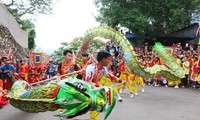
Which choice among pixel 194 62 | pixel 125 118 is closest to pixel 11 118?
pixel 125 118

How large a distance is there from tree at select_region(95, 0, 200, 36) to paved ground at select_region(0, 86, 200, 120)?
434 inches

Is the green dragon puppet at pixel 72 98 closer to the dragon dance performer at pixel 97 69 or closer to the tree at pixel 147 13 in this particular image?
the dragon dance performer at pixel 97 69

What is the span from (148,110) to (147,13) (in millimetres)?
14713

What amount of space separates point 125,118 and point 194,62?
7.44m

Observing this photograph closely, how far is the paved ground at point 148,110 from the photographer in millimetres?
7672

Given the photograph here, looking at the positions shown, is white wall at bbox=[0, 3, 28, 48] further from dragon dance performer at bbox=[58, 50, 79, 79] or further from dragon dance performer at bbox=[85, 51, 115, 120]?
dragon dance performer at bbox=[85, 51, 115, 120]

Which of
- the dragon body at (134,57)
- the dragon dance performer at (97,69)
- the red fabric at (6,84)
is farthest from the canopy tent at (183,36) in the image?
the dragon dance performer at (97,69)

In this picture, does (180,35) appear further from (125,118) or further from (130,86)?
(125,118)

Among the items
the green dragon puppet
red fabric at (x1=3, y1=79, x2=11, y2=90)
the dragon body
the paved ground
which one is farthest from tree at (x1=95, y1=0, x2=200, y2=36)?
the green dragon puppet

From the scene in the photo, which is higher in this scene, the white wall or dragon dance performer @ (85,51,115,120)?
the white wall

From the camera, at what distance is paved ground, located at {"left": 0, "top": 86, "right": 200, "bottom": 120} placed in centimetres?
767

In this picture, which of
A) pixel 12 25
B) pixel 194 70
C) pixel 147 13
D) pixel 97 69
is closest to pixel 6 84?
pixel 97 69

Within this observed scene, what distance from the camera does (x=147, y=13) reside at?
22.5 metres

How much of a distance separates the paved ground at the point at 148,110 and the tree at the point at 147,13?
11.0 meters
